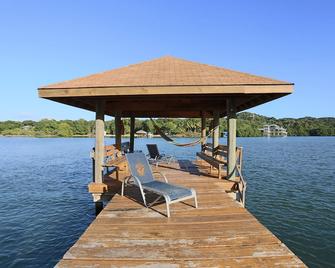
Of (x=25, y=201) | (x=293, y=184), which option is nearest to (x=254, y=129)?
(x=293, y=184)

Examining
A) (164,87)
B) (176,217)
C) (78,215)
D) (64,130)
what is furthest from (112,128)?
(176,217)

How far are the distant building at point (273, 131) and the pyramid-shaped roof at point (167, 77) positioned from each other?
120 metres

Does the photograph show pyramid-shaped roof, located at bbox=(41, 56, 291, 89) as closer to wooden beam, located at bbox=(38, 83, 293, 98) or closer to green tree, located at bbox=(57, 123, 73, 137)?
wooden beam, located at bbox=(38, 83, 293, 98)

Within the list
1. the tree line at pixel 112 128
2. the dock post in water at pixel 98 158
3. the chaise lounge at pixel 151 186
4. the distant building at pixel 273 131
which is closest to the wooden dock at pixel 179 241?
the chaise lounge at pixel 151 186

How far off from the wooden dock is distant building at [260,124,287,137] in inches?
4833

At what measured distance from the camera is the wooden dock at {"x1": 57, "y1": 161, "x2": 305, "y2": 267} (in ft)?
10.1

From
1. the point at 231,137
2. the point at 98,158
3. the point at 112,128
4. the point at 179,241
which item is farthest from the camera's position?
the point at 112,128

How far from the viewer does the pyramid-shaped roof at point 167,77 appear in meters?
6.41

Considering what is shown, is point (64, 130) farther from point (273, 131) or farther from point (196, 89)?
point (196, 89)

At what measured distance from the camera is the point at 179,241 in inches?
142

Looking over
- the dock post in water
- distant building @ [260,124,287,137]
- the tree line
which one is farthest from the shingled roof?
distant building @ [260,124,287,137]

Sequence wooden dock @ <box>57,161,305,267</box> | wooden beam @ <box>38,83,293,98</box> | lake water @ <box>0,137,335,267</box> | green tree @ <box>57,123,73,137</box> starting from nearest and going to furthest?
wooden dock @ <box>57,161,305,267</box> → wooden beam @ <box>38,83,293,98</box> → lake water @ <box>0,137,335,267</box> → green tree @ <box>57,123,73,137</box>

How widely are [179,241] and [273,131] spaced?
429 feet

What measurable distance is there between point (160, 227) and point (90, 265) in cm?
137
